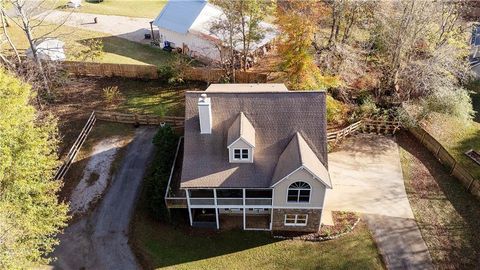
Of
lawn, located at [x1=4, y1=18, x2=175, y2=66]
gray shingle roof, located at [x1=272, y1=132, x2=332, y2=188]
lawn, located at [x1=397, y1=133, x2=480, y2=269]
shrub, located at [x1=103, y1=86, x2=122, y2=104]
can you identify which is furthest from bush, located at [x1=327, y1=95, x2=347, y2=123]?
shrub, located at [x1=103, y1=86, x2=122, y2=104]

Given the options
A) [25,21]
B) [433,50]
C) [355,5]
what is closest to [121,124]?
[25,21]

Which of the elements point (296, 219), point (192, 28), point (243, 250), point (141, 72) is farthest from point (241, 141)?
point (192, 28)

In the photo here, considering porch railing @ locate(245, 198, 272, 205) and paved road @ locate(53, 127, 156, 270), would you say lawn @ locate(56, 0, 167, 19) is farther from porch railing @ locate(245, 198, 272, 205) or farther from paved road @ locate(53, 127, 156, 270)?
porch railing @ locate(245, 198, 272, 205)

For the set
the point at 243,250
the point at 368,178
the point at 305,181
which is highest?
the point at 305,181

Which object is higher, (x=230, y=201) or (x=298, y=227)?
(x=230, y=201)

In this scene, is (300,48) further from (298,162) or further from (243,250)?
(243,250)

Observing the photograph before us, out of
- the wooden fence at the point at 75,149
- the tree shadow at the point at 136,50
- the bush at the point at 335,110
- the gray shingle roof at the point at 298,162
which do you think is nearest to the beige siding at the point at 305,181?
the gray shingle roof at the point at 298,162
